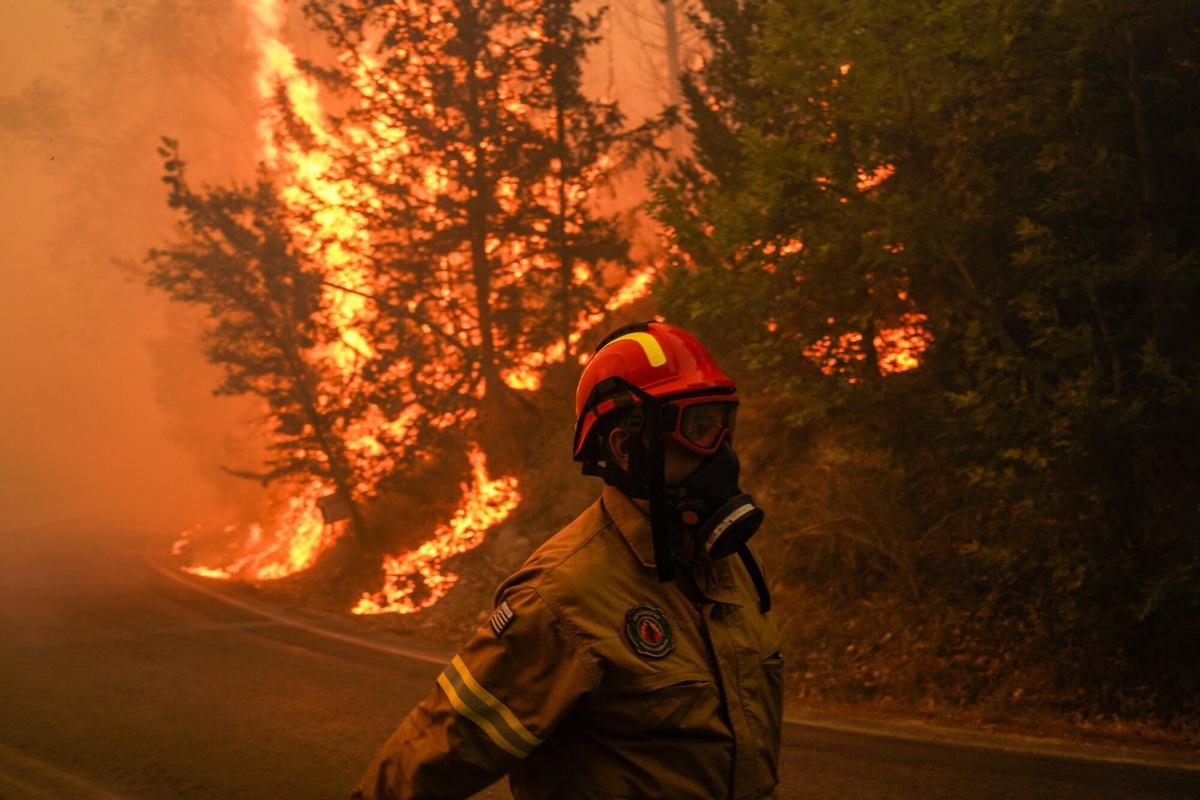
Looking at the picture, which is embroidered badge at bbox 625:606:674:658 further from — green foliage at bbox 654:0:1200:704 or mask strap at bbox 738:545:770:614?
green foliage at bbox 654:0:1200:704

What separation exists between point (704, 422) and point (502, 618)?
2.45 ft

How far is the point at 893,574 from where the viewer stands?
37.3 feet

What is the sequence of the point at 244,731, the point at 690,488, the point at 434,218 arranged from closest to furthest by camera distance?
the point at 690,488 → the point at 244,731 → the point at 434,218

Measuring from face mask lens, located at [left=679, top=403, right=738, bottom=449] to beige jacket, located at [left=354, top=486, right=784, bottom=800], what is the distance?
0.31m

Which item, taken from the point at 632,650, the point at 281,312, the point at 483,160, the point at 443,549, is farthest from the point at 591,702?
the point at 281,312

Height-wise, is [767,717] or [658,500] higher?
[658,500]

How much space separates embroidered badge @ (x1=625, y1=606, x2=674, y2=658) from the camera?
2311mm

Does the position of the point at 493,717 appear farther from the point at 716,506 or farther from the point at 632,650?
the point at 716,506

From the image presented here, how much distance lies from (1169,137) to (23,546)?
33756 millimetres

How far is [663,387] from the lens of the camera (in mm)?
2600

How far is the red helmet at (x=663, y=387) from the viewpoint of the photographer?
2.60 meters

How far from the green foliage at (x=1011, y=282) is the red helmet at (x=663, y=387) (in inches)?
247

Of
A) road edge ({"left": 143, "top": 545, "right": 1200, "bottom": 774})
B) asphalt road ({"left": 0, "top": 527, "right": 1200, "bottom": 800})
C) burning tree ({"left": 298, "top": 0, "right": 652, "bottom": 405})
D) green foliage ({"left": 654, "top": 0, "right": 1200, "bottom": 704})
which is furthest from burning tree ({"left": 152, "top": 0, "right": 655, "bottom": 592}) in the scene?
road edge ({"left": 143, "top": 545, "right": 1200, "bottom": 774})

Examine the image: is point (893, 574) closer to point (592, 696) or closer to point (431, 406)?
point (592, 696)
